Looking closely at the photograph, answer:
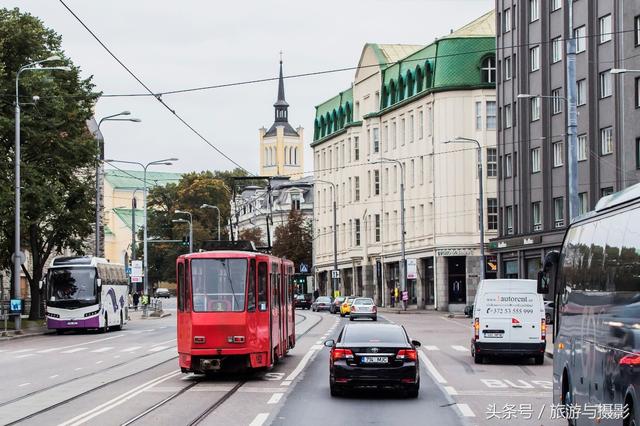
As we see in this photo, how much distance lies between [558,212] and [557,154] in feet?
11.0

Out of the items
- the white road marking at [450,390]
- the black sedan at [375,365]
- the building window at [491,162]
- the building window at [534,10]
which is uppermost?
the building window at [534,10]

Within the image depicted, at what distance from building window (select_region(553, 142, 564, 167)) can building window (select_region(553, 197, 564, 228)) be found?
1988 mm

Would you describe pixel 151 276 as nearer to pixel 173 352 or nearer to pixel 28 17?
pixel 28 17

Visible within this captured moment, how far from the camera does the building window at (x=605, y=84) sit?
5894 centimetres

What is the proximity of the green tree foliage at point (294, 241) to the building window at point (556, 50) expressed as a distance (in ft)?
194

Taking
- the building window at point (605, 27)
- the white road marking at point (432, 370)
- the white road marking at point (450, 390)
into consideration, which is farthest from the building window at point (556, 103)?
the white road marking at point (450, 390)

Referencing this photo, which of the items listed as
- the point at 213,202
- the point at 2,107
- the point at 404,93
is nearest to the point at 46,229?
the point at 2,107

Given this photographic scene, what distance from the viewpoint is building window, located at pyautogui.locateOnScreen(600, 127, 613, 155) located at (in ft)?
193

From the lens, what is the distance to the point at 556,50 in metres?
66.1

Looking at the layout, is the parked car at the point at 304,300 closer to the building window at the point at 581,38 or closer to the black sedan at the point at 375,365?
the building window at the point at 581,38

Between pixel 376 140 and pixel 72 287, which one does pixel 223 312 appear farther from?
pixel 376 140

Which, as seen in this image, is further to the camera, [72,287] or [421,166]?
[421,166]

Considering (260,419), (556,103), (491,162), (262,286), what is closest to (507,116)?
(556,103)

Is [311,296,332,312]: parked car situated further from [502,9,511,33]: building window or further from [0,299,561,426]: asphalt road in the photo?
[0,299,561,426]: asphalt road
